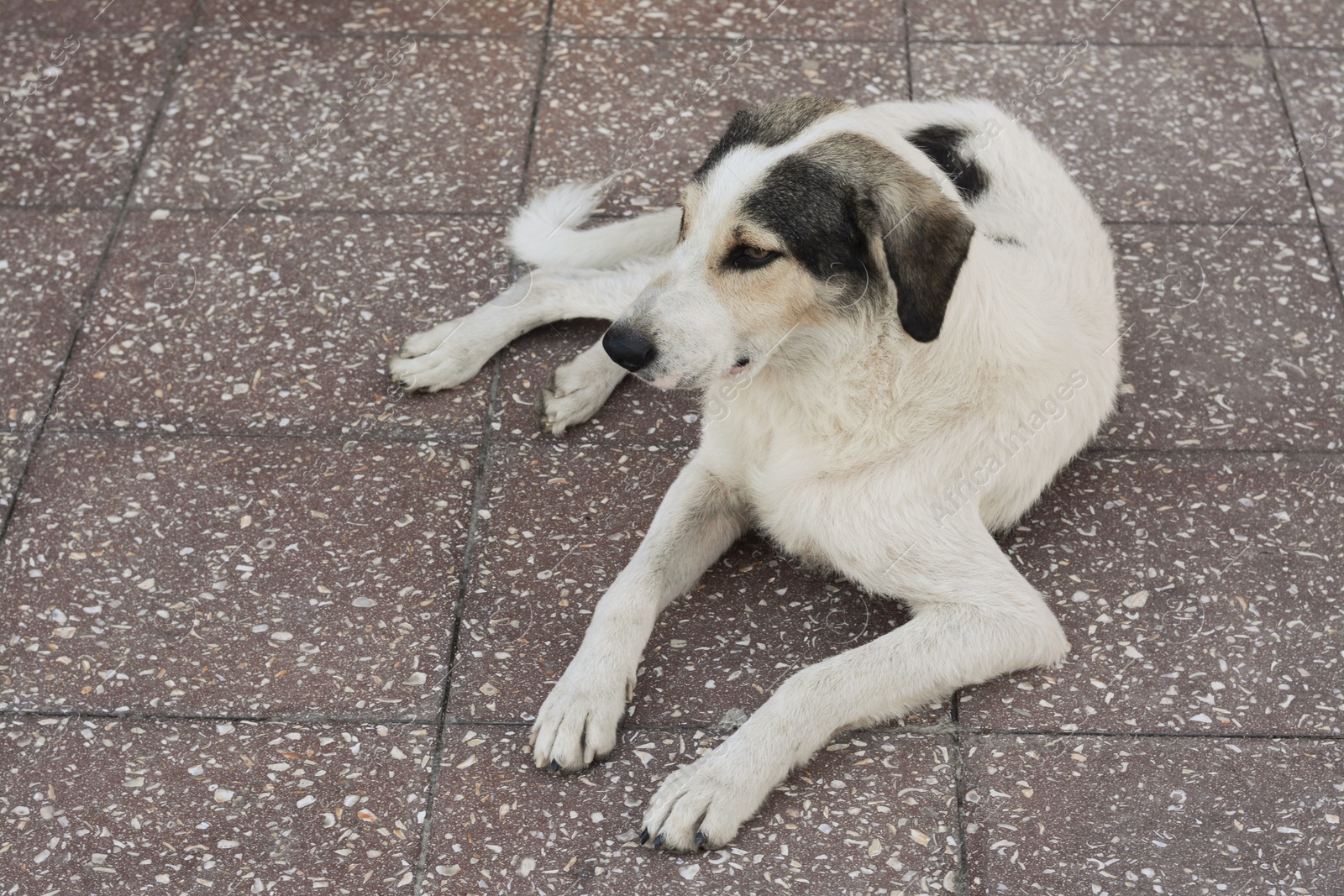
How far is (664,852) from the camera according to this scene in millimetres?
3035

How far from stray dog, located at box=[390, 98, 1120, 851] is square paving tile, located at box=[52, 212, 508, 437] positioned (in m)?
1.10

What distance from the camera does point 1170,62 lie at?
543cm

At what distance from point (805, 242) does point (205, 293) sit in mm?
2450

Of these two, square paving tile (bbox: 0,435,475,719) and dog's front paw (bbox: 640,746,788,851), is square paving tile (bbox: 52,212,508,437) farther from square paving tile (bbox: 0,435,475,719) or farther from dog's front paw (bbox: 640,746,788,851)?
dog's front paw (bbox: 640,746,788,851)

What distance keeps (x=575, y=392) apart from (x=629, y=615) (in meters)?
0.93

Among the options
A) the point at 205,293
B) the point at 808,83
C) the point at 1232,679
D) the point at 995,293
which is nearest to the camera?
the point at 995,293

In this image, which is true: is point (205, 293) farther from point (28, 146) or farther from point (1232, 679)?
point (1232, 679)

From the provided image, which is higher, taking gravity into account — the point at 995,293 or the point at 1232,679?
the point at 995,293

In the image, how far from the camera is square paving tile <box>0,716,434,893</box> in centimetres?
300

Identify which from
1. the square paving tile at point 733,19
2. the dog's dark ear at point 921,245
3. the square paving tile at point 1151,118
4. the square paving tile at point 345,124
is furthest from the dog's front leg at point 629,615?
the square paving tile at point 733,19

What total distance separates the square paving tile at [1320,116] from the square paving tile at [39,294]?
4.41 meters

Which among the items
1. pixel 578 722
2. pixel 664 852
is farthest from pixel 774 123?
pixel 664 852

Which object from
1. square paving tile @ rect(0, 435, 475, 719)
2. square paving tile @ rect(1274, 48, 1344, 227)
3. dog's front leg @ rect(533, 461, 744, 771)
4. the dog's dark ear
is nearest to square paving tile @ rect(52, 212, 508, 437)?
square paving tile @ rect(0, 435, 475, 719)

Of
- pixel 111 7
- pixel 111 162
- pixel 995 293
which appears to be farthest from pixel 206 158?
pixel 995 293
